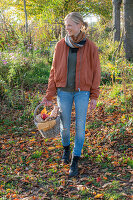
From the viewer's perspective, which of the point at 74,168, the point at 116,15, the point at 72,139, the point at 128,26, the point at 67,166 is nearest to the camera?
the point at 74,168

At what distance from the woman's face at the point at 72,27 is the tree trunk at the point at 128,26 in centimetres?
471

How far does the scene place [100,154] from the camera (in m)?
3.77

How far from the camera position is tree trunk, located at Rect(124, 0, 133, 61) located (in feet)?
22.9

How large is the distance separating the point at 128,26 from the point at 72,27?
16.1 ft

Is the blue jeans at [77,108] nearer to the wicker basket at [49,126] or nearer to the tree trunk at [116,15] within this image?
the wicker basket at [49,126]

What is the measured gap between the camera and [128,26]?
282 inches

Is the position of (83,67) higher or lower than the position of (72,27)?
lower

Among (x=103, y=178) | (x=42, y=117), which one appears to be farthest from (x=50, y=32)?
(x=103, y=178)

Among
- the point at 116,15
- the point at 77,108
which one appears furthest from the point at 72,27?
the point at 116,15

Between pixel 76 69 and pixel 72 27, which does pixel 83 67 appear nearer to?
pixel 76 69

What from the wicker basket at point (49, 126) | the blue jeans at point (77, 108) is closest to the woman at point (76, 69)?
the blue jeans at point (77, 108)

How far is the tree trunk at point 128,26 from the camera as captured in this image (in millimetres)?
6977

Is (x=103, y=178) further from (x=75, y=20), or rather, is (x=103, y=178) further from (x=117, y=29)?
(x=117, y=29)

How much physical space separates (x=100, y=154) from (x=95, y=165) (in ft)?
1.05
